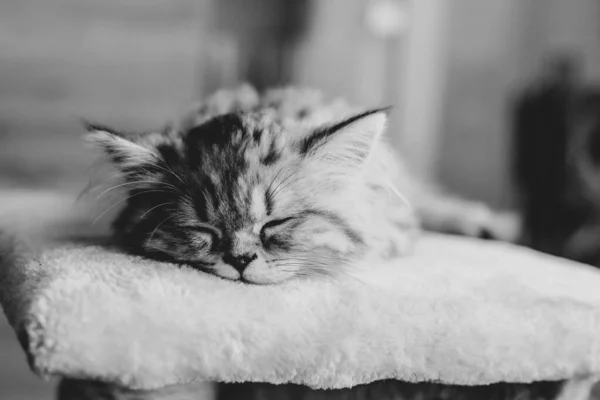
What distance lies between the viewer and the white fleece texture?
0.73 metres

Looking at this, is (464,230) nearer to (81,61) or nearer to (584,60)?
(81,61)

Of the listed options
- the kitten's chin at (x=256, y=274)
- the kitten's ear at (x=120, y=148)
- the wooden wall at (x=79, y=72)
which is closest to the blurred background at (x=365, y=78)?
the wooden wall at (x=79, y=72)

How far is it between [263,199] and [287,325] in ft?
0.74

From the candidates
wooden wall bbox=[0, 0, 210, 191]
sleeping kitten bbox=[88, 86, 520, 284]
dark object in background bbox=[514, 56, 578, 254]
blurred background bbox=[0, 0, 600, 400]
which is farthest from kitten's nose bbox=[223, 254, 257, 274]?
dark object in background bbox=[514, 56, 578, 254]

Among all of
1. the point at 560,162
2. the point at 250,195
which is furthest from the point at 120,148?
→ the point at 560,162

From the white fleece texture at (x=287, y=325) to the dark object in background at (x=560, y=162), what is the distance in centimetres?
167

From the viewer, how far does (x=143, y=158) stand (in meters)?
1.01

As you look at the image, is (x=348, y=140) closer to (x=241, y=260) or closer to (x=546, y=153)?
(x=241, y=260)

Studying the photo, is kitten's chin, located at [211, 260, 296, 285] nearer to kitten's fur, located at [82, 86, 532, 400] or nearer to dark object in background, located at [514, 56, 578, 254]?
kitten's fur, located at [82, 86, 532, 400]

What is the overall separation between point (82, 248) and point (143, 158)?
18 centimetres

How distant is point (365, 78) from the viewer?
3.03 m

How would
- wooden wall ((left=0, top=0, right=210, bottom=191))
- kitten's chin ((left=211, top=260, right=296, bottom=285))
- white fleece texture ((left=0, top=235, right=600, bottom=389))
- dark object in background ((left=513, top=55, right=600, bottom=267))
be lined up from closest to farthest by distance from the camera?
white fleece texture ((left=0, top=235, right=600, bottom=389)) < kitten's chin ((left=211, top=260, right=296, bottom=285)) < wooden wall ((left=0, top=0, right=210, bottom=191)) < dark object in background ((left=513, top=55, right=600, bottom=267))

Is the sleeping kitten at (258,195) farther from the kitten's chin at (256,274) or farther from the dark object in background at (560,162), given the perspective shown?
the dark object in background at (560,162)

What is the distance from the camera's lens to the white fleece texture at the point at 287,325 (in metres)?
0.73
